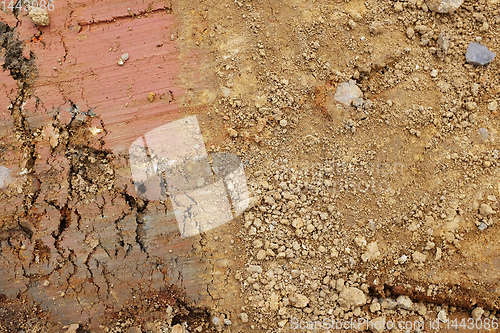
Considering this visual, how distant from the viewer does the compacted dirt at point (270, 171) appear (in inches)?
94.0

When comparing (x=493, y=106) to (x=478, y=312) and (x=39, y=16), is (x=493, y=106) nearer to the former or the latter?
(x=478, y=312)

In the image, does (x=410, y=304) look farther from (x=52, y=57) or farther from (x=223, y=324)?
(x=52, y=57)

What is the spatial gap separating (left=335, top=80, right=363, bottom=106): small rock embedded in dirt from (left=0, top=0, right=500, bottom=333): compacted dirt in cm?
3

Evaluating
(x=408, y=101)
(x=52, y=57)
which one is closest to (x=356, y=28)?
(x=408, y=101)

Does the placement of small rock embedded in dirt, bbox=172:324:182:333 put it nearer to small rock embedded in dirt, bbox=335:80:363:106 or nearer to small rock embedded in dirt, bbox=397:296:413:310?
small rock embedded in dirt, bbox=397:296:413:310

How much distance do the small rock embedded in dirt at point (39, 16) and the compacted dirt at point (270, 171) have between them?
21 cm

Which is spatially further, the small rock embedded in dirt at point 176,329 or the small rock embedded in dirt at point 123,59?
the small rock embedded in dirt at point 123,59

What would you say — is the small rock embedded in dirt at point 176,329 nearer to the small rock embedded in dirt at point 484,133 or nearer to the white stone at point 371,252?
the white stone at point 371,252

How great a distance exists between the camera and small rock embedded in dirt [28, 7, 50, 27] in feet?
8.33

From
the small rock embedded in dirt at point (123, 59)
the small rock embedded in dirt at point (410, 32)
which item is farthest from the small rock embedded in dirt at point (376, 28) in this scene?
the small rock embedded in dirt at point (123, 59)

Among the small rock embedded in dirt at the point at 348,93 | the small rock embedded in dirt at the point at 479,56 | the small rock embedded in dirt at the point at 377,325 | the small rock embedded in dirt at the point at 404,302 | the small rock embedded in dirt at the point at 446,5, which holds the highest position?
the small rock embedded in dirt at the point at 446,5

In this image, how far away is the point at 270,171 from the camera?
7.95 feet

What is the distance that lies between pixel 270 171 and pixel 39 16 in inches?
88.7

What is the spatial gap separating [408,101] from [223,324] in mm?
2251
